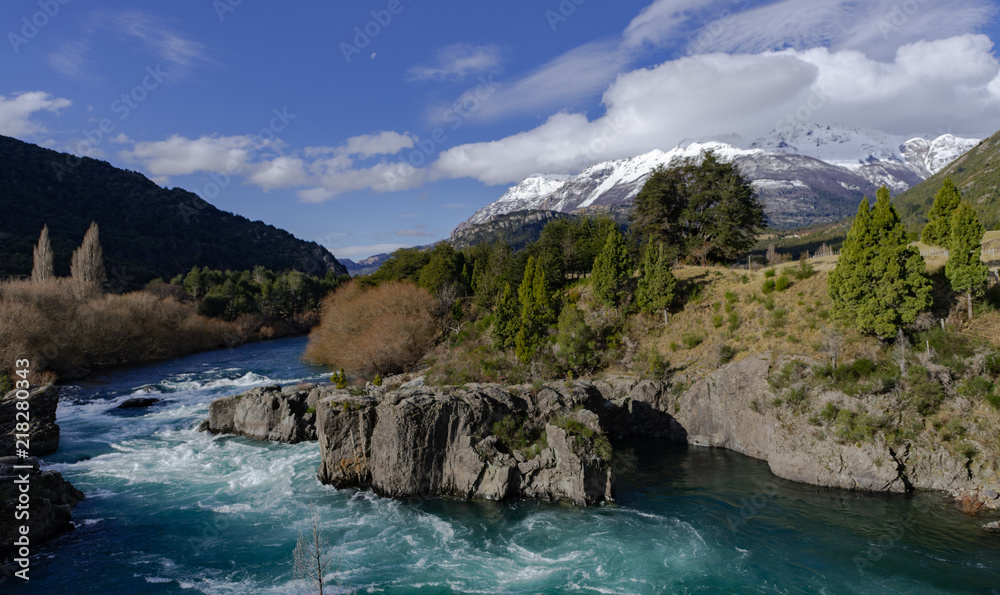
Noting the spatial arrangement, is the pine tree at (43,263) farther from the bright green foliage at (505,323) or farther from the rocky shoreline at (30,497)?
the bright green foliage at (505,323)

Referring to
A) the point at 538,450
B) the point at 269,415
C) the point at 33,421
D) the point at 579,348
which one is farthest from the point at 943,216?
the point at 33,421

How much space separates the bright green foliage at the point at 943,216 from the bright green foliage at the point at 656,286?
1578 centimetres

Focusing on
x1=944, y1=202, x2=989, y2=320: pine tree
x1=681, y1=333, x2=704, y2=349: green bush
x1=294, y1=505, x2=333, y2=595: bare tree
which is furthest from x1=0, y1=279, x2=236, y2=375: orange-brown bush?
x1=944, y1=202, x2=989, y2=320: pine tree

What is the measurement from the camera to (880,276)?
26.1 meters

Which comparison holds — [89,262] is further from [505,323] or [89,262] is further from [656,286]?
[656,286]

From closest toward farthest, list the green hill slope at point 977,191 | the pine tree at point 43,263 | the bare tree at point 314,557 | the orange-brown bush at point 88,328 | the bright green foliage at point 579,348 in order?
the bare tree at point 314,557 < the bright green foliage at point 579,348 < the orange-brown bush at point 88,328 < the pine tree at point 43,263 < the green hill slope at point 977,191

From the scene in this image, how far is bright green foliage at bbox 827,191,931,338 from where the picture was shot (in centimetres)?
2528

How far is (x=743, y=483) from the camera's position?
22766 mm

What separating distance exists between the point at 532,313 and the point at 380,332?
16038 mm

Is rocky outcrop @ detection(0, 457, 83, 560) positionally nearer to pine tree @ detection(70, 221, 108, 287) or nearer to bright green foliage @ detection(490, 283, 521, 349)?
bright green foliage @ detection(490, 283, 521, 349)

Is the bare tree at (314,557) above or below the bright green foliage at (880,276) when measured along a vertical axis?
below

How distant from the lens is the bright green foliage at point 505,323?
3938cm

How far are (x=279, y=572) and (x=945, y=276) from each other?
36845 millimetres

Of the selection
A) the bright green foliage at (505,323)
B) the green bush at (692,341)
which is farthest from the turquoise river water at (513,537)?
the bright green foliage at (505,323)
